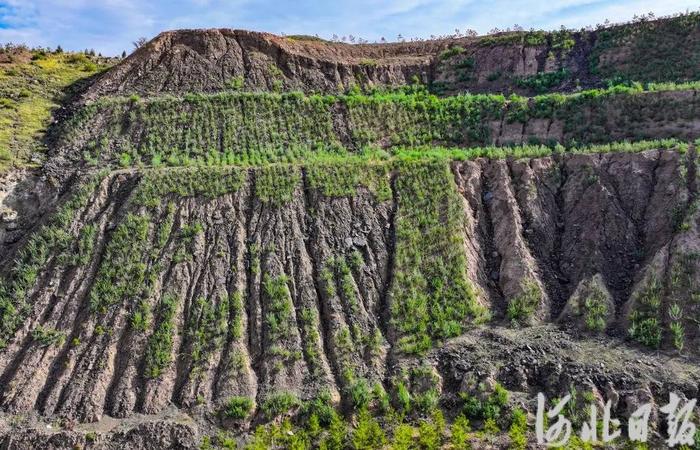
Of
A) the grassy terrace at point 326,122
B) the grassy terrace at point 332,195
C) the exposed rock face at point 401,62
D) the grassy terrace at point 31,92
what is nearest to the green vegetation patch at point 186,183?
the grassy terrace at point 332,195

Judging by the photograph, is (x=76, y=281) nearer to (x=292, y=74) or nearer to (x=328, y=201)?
(x=328, y=201)

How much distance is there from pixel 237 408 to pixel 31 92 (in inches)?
908

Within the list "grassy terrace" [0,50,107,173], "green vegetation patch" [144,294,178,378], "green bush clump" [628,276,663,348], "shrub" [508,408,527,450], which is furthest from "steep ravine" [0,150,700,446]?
"grassy terrace" [0,50,107,173]

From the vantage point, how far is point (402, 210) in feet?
68.3

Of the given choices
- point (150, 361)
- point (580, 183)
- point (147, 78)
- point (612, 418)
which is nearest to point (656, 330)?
point (612, 418)

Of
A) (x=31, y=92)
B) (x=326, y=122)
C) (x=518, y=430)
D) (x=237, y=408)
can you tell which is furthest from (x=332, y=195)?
(x=31, y=92)

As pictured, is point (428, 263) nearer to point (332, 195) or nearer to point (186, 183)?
point (332, 195)

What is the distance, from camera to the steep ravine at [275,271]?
53.3ft

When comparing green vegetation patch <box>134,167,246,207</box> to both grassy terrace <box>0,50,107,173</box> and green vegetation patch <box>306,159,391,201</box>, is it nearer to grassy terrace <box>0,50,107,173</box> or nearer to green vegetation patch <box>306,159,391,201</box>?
green vegetation patch <box>306,159,391,201</box>

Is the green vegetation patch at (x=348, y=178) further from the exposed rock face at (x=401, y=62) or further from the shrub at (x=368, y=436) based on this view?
the exposed rock face at (x=401, y=62)

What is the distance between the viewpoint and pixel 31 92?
29.6 meters

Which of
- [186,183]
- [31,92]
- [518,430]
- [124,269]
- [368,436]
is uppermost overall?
[31,92]

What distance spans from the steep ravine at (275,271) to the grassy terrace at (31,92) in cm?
626

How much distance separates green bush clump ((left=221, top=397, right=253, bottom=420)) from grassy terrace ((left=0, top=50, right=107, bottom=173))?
1547 cm
